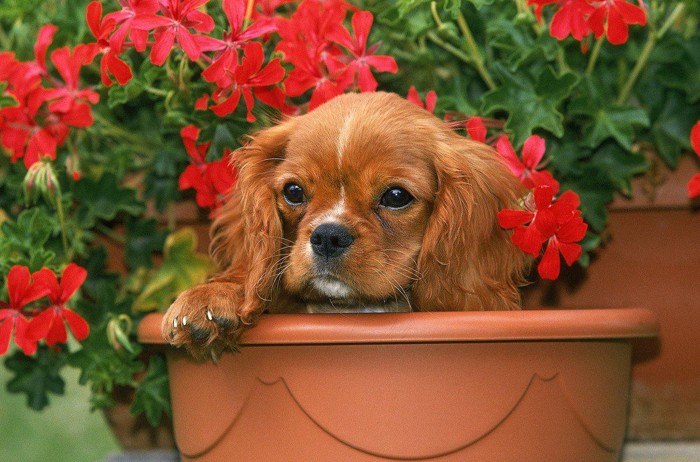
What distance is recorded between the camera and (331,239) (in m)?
1.89

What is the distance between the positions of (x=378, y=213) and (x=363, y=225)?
69mm

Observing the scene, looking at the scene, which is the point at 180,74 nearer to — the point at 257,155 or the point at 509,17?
the point at 257,155

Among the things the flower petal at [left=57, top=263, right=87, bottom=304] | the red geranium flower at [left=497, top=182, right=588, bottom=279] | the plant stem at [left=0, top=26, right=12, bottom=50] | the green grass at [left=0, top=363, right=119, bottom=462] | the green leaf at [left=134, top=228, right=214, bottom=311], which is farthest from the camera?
the green grass at [left=0, top=363, right=119, bottom=462]

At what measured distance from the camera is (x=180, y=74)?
7.23 ft

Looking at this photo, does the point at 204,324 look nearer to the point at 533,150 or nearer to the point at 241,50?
the point at 241,50

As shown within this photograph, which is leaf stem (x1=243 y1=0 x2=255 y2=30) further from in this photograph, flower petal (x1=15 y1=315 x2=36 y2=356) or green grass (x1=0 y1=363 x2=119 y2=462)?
green grass (x1=0 y1=363 x2=119 y2=462)

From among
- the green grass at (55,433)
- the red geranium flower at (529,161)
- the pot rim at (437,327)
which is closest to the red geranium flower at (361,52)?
the red geranium flower at (529,161)

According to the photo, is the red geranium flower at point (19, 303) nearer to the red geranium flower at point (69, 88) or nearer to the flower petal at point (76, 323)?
the flower petal at point (76, 323)

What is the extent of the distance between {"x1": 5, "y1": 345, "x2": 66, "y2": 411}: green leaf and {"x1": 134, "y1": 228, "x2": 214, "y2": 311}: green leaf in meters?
0.30

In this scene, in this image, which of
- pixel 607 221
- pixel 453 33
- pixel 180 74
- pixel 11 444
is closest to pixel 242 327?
pixel 180 74

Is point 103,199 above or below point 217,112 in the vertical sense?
below

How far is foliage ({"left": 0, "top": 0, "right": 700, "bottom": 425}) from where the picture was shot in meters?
2.07

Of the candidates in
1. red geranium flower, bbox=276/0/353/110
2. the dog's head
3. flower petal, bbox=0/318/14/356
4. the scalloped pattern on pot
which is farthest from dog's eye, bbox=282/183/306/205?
flower petal, bbox=0/318/14/356

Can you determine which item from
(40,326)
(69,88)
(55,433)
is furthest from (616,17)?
(55,433)
